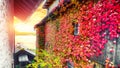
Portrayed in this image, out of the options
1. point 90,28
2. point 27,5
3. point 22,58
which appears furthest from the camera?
point 22,58

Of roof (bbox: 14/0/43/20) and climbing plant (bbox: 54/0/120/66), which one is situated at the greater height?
roof (bbox: 14/0/43/20)

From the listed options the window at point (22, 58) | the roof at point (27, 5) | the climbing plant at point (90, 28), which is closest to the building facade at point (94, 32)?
the climbing plant at point (90, 28)

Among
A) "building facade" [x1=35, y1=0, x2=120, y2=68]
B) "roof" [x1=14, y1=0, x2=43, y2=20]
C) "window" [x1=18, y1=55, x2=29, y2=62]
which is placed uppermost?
"roof" [x1=14, y1=0, x2=43, y2=20]

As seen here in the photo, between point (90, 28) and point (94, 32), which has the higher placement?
point (90, 28)

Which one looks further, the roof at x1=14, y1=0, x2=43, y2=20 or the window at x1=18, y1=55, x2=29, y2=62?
the window at x1=18, y1=55, x2=29, y2=62

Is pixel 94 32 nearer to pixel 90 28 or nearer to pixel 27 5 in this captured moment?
pixel 90 28

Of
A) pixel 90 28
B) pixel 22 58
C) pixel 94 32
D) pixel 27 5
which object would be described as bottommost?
pixel 22 58

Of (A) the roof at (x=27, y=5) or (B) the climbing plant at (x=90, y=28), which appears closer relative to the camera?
(B) the climbing plant at (x=90, y=28)

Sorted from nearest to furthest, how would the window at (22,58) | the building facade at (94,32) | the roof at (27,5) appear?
1. the building facade at (94,32)
2. the roof at (27,5)
3. the window at (22,58)

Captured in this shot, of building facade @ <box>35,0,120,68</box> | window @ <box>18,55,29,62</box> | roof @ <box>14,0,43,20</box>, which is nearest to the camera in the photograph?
building facade @ <box>35,0,120,68</box>

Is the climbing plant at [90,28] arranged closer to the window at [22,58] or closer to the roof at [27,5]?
the roof at [27,5]

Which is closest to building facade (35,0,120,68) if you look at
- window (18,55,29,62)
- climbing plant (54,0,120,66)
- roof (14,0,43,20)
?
climbing plant (54,0,120,66)

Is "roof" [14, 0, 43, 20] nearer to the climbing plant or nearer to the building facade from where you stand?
the building facade

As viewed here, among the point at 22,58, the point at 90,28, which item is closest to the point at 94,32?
the point at 90,28
